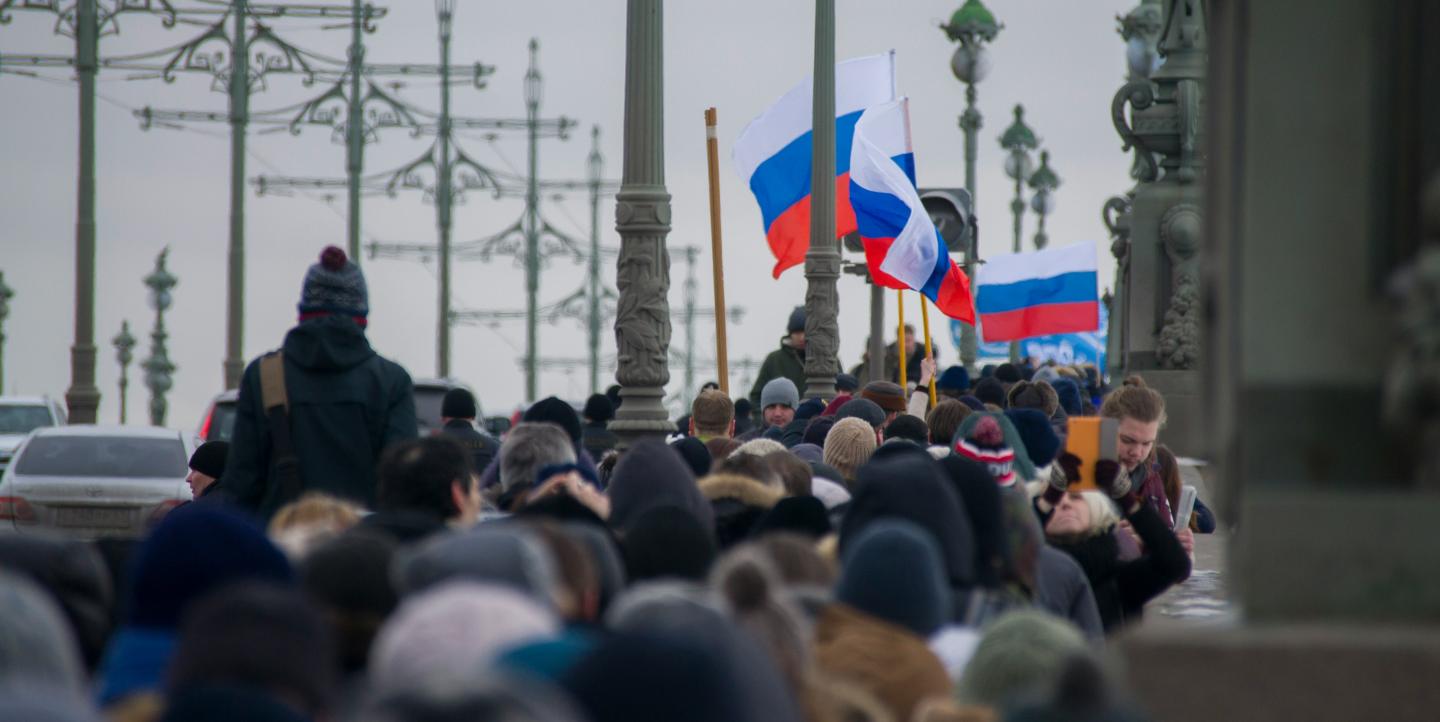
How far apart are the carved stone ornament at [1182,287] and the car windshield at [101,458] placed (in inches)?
480

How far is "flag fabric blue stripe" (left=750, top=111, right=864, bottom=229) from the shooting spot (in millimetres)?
23453

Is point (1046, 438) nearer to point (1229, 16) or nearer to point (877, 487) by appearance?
point (877, 487)

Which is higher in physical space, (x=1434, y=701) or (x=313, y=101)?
(x=313, y=101)

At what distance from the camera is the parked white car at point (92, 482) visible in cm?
1836

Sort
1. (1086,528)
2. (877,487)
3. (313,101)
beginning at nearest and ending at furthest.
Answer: (877,487) → (1086,528) → (313,101)

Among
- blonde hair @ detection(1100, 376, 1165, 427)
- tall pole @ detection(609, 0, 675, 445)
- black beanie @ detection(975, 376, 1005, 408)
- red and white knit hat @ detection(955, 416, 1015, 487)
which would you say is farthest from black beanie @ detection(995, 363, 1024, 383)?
red and white knit hat @ detection(955, 416, 1015, 487)

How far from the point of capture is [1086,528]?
8.63 metres

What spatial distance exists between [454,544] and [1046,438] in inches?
227

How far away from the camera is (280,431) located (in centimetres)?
889

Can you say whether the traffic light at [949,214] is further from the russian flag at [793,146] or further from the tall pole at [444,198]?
the tall pole at [444,198]

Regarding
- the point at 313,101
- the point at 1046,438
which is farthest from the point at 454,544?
the point at 313,101

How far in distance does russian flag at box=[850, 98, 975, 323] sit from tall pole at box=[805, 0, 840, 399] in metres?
1.45

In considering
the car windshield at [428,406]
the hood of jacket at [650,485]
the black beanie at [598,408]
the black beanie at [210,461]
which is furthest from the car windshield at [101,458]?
the hood of jacket at [650,485]

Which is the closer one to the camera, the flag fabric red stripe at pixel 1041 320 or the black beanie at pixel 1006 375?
the black beanie at pixel 1006 375
